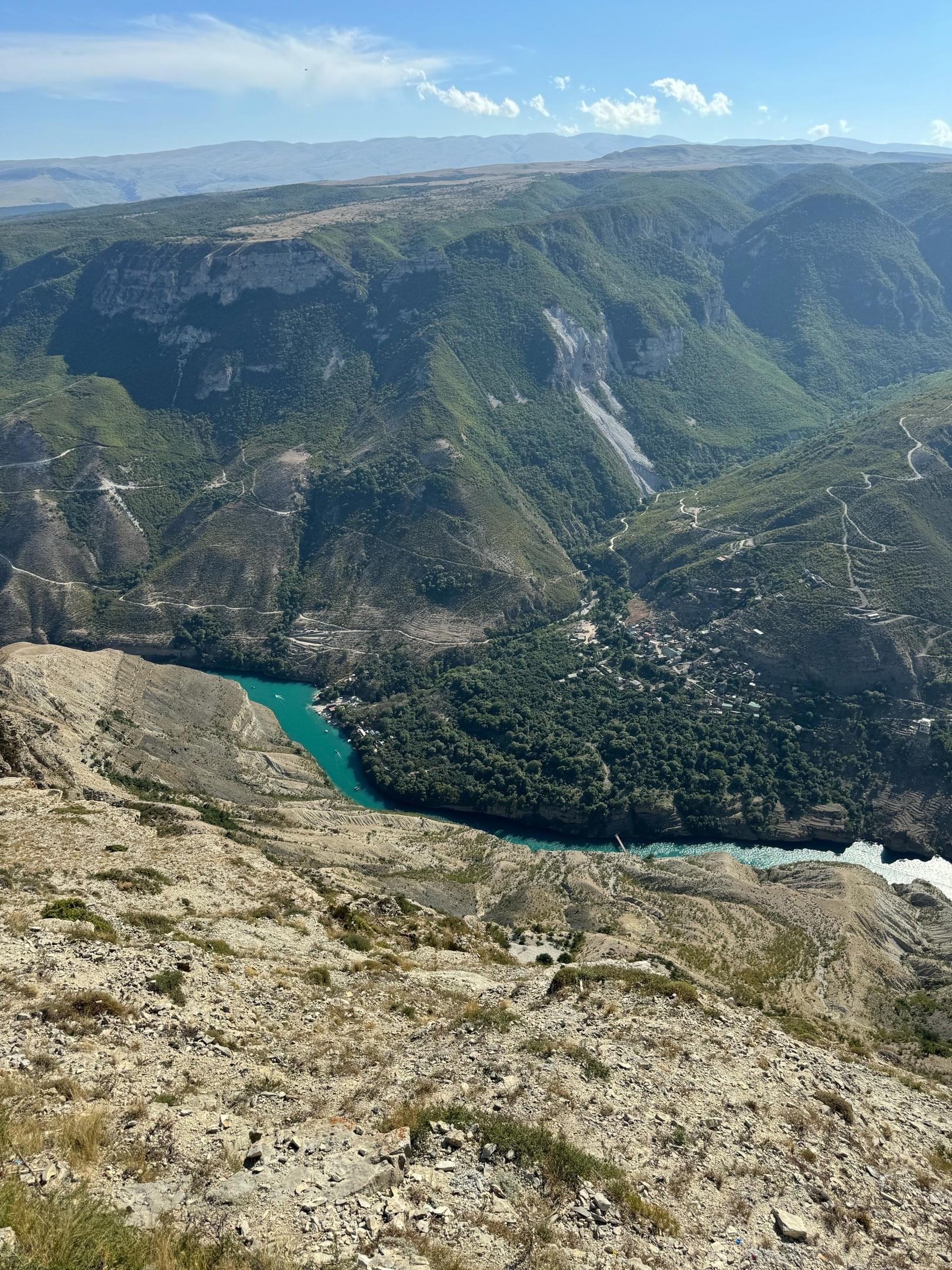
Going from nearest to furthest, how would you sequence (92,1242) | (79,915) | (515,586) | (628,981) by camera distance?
(92,1242) → (79,915) → (628,981) → (515,586)

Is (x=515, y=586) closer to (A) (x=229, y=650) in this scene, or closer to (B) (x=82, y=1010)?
(A) (x=229, y=650)

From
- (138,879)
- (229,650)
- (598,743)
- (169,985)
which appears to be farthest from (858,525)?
(169,985)

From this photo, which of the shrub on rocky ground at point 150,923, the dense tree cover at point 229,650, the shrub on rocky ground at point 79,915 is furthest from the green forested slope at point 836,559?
the shrub on rocky ground at point 79,915

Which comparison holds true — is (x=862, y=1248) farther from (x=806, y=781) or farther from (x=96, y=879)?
(x=806, y=781)

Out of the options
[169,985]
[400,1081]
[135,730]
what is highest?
[169,985]

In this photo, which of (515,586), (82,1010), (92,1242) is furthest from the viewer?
(515,586)

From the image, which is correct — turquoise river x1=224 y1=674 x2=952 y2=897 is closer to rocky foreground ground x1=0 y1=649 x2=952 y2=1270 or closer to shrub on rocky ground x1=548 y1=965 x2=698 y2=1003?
rocky foreground ground x1=0 y1=649 x2=952 y2=1270
